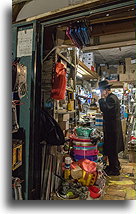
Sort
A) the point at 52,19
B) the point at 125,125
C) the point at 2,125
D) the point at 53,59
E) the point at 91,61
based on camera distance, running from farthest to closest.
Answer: the point at 91,61 < the point at 125,125 < the point at 53,59 < the point at 52,19 < the point at 2,125

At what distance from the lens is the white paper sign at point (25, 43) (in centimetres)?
159

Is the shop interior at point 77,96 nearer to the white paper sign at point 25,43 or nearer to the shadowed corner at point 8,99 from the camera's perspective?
the white paper sign at point 25,43

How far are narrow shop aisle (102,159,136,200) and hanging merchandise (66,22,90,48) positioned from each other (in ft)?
6.55

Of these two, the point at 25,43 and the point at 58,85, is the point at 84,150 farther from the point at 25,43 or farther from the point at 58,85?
the point at 25,43

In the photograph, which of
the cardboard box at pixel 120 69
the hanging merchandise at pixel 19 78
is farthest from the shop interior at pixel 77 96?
the hanging merchandise at pixel 19 78

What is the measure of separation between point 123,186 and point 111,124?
0.97m

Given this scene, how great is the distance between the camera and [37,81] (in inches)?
64.2

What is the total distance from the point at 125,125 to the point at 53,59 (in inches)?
107

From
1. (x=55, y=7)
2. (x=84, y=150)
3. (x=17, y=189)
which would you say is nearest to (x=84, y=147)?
(x=84, y=150)

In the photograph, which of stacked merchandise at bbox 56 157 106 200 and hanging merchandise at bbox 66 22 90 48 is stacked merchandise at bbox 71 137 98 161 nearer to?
stacked merchandise at bbox 56 157 106 200

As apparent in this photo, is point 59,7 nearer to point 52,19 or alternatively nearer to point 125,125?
point 52,19

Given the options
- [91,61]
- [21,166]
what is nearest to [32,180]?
[21,166]

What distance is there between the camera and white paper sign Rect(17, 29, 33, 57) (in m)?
1.59

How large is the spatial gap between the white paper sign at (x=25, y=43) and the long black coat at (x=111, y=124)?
171cm
